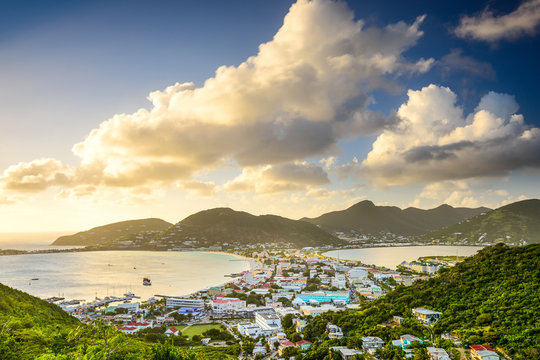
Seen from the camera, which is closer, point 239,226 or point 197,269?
point 197,269

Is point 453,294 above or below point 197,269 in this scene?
above

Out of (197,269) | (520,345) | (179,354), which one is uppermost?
(179,354)

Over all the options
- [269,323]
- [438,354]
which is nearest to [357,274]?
[269,323]

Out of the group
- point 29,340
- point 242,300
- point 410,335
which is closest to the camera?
point 29,340

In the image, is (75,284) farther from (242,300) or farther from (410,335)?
(410,335)

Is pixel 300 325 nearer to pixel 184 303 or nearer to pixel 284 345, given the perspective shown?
pixel 284 345

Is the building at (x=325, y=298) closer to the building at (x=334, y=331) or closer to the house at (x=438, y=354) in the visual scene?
the building at (x=334, y=331)

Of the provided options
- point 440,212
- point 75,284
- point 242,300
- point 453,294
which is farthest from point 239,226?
point 440,212

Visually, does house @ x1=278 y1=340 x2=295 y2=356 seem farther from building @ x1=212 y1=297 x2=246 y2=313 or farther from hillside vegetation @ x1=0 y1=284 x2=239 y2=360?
building @ x1=212 y1=297 x2=246 y2=313

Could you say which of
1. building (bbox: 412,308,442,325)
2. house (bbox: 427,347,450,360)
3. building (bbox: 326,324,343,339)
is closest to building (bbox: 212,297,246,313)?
building (bbox: 326,324,343,339)
